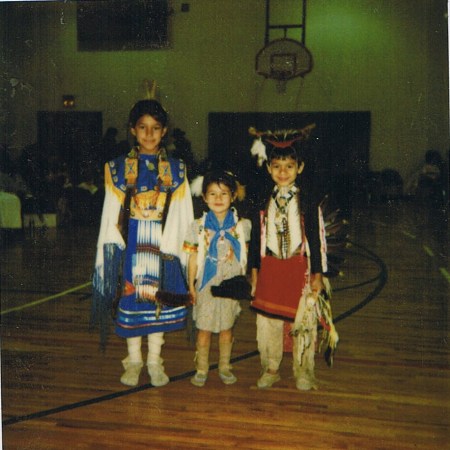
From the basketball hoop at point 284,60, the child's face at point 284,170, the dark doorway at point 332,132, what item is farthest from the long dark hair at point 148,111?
the dark doorway at point 332,132

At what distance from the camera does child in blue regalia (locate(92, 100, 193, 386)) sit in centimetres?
261

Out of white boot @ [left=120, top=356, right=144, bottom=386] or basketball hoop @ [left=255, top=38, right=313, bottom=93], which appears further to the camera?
basketball hoop @ [left=255, top=38, right=313, bottom=93]

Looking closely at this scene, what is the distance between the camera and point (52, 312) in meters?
3.90

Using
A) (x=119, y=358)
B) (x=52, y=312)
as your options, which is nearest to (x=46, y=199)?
(x=52, y=312)

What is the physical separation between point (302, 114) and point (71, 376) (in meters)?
8.36

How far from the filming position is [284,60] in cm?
736

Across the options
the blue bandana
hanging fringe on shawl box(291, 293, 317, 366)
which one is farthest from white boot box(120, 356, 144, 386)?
hanging fringe on shawl box(291, 293, 317, 366)

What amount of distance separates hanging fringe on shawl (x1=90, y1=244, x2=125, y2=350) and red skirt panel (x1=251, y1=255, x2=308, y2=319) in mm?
717

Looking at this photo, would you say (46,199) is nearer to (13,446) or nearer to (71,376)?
(71,376)

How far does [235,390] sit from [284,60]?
18.6ft

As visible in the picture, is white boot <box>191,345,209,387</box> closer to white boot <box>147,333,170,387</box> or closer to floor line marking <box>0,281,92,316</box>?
white boot <box>147,333,170,387</box>

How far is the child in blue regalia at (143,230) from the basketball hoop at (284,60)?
4.77 metres

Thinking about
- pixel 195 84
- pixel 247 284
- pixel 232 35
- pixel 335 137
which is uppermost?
pixel 232 35

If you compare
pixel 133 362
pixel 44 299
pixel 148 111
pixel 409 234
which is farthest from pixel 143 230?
pixel 409 234
